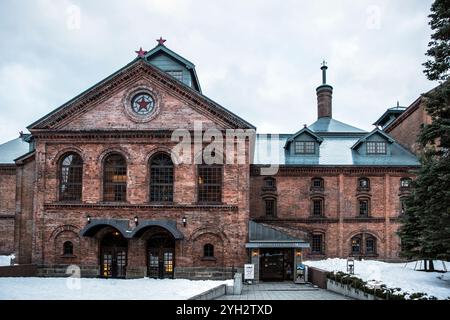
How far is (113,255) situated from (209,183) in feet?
24.3

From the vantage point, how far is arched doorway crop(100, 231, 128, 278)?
24188 mm

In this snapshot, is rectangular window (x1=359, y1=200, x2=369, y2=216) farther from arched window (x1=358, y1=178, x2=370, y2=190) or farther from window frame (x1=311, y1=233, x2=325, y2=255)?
window frame (x1=311, y1=233, x2=325, y2=255)

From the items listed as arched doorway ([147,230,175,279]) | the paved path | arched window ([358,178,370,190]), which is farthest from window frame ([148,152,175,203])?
arched window ([358,178,370,190])

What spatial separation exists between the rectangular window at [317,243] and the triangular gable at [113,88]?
1306cm

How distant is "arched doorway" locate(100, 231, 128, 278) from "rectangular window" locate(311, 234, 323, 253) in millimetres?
14586

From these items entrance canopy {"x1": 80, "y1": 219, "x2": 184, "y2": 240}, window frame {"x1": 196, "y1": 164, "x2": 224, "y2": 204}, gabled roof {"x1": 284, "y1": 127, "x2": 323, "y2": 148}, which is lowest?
entrance canopy {"x1": 80, "y1": 219, "x2": 184, "y2": 240}

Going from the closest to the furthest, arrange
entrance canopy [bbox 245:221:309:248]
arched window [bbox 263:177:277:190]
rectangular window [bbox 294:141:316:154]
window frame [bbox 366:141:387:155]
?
entrance canopy [bbox 245:221:309:248]
arched window [bbox 263:177:277:190]
window frame [bbox 366:141:387:155]
rectangular window [bbox 294:141:316:154]

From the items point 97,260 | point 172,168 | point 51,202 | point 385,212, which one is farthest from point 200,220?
point 385,212

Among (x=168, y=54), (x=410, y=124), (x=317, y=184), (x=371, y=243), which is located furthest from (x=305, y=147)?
(x=168, y=54)

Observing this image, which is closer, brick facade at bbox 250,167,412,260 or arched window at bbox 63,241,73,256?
arched window at bbox 63,241,73,256

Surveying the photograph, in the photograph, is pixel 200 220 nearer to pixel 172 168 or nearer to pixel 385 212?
pixel 172 168

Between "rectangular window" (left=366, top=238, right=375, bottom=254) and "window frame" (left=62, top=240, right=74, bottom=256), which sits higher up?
"window frame" (left=62, top=240, right=74, bottom=256)

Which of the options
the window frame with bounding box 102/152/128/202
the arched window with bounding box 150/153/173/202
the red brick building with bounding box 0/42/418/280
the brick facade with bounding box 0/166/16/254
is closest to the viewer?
the red brick building with bounding box 0/42/418/280
